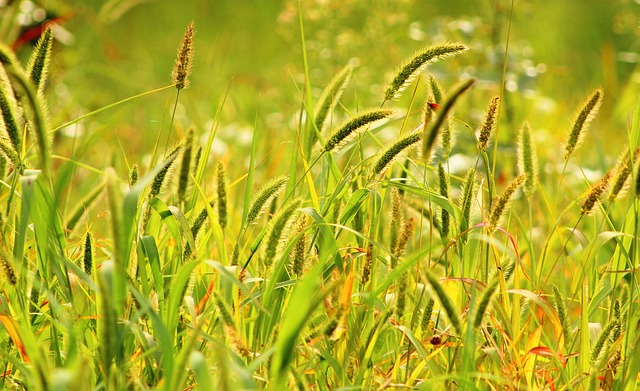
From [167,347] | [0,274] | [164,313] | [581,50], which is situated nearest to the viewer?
[167,347]

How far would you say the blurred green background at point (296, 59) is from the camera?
3.53 m

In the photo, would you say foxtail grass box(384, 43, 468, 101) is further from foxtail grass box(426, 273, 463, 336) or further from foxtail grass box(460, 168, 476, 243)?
foxtail grass box(426, 273, 463, 336)

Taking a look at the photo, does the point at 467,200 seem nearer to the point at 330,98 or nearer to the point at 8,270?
the point at 330,98

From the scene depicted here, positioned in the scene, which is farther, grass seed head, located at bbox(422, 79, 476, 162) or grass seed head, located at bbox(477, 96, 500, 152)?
grass seed head, located at bbox(477, 96, 500, 152)

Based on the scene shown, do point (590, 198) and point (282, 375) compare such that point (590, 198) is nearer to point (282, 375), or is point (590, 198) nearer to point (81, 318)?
point (282, 375)

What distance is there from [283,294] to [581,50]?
566cm

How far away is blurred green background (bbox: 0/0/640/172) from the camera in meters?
3.53

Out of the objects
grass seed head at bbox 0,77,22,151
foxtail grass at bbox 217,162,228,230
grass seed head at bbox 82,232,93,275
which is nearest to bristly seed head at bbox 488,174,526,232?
foxtail grass at bbox 217,162,228,230

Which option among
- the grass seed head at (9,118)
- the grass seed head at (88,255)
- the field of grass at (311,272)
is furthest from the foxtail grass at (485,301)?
the grass seed head at (9,118)

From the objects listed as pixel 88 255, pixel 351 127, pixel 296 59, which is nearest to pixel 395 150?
pixel 351 127

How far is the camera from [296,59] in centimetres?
598

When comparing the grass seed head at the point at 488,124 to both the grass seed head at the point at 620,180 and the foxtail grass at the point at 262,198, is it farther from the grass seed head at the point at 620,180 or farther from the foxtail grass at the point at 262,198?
the foxtail grass at the point at 262,198

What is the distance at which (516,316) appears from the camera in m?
1.62

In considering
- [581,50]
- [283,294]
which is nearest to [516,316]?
[283,294]
